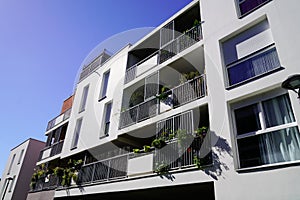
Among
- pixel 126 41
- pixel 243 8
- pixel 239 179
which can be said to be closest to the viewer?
pixel 239 179

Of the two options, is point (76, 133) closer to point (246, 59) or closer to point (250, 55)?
point (246, 59)

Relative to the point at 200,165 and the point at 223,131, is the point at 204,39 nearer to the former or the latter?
the point at 223,131

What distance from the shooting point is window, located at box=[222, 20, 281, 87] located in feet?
21.7

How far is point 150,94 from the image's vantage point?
1108 centimetres

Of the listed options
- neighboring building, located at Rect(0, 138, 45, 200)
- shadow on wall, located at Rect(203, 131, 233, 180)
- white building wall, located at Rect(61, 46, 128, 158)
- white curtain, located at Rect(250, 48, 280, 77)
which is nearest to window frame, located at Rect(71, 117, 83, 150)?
white building wall, located at Rect(61, 46, 128, 158)

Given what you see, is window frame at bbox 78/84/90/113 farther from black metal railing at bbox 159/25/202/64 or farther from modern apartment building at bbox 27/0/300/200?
black metal railing at bbox 159/25/202/64

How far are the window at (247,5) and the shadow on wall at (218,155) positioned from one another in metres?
5.08

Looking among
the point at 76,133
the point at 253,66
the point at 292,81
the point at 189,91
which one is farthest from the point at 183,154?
the point at 76,133

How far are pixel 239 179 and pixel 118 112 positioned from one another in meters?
8.06

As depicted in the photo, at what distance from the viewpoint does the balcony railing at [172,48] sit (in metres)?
9.89

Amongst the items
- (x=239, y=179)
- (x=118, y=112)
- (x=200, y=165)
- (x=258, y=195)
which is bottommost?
(x=258, y=195)

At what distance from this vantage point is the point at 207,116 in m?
8.71

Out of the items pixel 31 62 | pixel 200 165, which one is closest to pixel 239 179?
pixel 200 165

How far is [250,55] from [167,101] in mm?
4004
